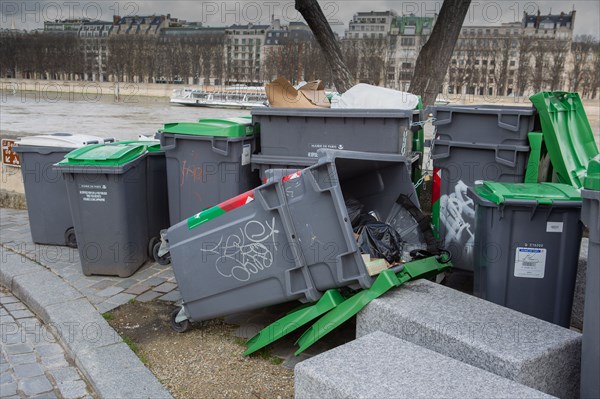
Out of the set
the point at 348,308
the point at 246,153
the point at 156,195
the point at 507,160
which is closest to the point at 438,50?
the point at 507,160

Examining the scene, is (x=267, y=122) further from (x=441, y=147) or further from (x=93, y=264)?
(x=93, y=264)

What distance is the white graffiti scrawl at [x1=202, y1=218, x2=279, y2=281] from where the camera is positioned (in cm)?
348

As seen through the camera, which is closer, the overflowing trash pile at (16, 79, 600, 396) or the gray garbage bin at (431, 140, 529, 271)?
the overflowing trash pile at (16, 79, 600, 396)

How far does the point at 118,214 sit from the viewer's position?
4.96m

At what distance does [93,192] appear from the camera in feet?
16.1

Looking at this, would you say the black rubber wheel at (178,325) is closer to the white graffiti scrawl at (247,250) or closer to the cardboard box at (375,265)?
the white graffiti scrawl at (247,250)

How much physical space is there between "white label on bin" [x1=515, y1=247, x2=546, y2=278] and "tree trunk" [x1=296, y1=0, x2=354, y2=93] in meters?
5.14

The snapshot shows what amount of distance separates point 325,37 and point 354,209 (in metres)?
4.41

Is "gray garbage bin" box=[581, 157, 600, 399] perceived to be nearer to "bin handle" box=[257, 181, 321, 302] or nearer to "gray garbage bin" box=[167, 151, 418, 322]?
"gray garbage bin" box=[167, 151, 418, 322]

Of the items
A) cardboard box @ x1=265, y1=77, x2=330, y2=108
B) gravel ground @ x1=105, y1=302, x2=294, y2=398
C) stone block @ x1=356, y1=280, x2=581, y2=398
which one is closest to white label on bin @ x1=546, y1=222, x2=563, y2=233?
stone block @ x1=356, y1=280, x2=581, y2=398

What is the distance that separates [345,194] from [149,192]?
6.31ft

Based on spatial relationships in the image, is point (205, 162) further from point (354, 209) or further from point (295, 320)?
point (295, 320)

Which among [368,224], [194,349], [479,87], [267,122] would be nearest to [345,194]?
[368,224]

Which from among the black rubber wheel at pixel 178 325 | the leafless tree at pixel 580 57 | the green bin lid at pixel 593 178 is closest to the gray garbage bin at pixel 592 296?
the green bin lid at pixel 593 178
